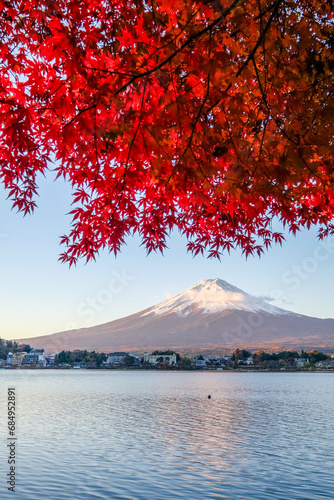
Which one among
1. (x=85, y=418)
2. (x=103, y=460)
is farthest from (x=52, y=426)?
(x=103, y=460)

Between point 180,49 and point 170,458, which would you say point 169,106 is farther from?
point 170,458

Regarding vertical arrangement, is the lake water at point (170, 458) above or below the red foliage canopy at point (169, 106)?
below

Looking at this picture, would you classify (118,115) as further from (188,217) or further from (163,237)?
(188,217)

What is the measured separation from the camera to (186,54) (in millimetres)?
5289

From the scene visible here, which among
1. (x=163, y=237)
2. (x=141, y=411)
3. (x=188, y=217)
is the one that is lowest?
(x=141, y=411)

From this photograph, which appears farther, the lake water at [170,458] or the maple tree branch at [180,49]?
the lake water at [170,458]

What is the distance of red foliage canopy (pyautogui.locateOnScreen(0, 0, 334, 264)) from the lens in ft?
17.7

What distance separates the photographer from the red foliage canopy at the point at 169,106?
17.7 feet

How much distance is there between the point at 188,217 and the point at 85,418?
154 ft

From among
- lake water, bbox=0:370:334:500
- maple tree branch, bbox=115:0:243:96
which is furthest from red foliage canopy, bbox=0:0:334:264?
lake water, bbox=0:370:334:500

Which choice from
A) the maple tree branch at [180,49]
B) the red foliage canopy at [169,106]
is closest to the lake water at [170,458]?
the red foliage canopy at [169,106]

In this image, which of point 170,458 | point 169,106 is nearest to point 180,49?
point 169,106

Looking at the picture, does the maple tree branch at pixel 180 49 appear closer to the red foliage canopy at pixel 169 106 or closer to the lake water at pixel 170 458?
the red foliage canopy at pixel 169 106

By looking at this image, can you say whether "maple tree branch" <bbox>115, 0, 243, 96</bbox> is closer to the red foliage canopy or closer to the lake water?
the red foliage canopy
